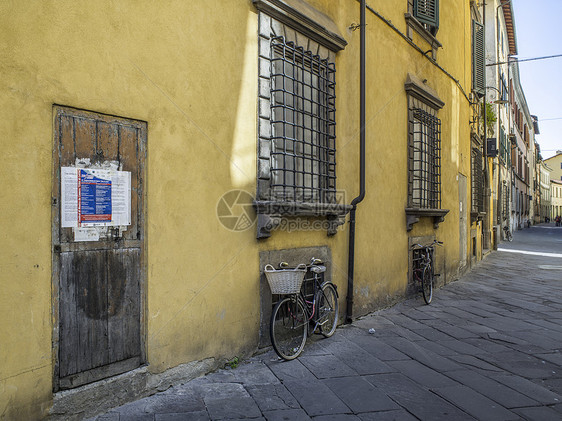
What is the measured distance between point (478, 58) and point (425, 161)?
6199 mm

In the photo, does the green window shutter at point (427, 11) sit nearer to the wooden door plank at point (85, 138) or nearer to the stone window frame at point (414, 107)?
the stone window frame at point (414, 107)

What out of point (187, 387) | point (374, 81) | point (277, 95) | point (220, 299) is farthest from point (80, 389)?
point (374, 81)

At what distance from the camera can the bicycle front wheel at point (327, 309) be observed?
480 cm

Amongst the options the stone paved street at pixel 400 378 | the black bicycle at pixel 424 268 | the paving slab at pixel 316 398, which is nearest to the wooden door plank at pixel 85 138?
the stone paved street at pixel 400 378

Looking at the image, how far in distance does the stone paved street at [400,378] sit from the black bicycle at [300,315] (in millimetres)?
152

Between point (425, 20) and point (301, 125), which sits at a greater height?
point (425, 20)

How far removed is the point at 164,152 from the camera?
3346mm

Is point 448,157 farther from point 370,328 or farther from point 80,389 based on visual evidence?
point 80,389

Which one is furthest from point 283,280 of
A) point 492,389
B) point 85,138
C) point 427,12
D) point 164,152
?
point 427,12

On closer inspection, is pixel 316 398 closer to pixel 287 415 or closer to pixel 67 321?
pixel 287 415

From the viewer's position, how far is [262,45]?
4.29m

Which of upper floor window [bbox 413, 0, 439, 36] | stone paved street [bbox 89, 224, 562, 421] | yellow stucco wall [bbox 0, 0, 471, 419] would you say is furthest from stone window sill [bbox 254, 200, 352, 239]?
upper floor window [bbox 413, 0, 439, 36]

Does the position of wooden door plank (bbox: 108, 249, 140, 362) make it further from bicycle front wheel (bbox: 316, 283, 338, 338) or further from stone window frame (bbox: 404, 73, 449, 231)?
stone window frame (bbox: 404, 73, 449, 231)

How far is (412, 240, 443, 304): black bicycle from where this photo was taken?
279 inches
